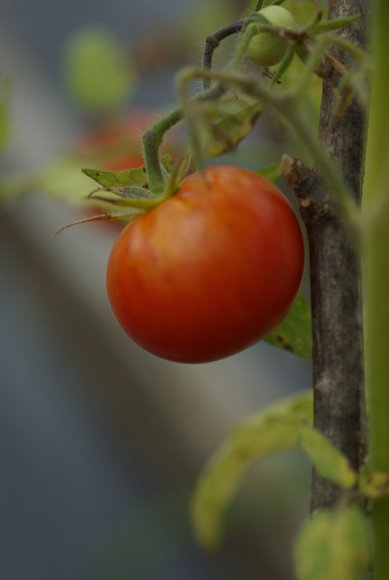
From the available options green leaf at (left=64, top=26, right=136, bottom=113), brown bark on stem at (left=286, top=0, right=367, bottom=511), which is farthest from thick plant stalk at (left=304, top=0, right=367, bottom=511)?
green leaf at (left=64, top=26, right=136, bottom=113)

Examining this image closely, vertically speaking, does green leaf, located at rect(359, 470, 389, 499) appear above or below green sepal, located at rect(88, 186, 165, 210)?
below

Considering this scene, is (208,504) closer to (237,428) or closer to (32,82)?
(237,428)

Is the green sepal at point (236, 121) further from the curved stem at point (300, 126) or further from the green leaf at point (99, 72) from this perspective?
the green leaf at point (99, 72)

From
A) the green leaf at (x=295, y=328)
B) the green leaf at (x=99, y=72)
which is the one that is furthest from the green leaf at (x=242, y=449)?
the green leaf at (x=99, y=72)

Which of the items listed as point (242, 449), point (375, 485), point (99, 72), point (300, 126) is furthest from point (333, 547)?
point (99, 72)

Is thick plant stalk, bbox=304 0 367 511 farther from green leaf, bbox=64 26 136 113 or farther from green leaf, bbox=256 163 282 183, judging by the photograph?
green leaf, bbox=64 26 136 113
